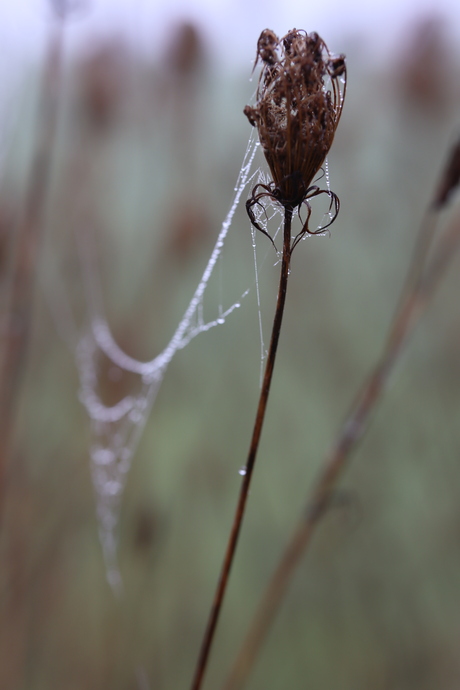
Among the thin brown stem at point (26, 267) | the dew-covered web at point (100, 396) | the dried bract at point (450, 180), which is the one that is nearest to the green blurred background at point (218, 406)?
the dew-covered web at point (100, 396)

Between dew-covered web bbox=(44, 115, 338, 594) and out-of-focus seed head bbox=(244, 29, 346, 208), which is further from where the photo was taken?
dew-covered web bbox=(44, 115, 338, 594)

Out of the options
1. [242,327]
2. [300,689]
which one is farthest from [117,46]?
[300,689]

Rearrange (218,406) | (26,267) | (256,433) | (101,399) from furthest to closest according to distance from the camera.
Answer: (218,406), (101,399), (26,267), (256,433)

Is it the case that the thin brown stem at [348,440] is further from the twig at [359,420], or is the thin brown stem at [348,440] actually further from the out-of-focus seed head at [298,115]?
→ the out-of-focus seed head at [298,115]

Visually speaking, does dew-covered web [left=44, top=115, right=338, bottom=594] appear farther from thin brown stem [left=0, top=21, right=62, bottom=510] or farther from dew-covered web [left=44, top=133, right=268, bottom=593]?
thin brown stem [left=0, top=21, right=62, bottom=510]

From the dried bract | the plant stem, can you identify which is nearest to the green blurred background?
the dried bract

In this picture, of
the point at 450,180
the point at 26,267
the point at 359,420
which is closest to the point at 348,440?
the point at 359,420

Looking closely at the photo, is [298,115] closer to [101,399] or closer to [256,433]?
[256,433]

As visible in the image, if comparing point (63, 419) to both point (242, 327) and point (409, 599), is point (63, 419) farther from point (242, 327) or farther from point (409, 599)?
point (409, 599)
